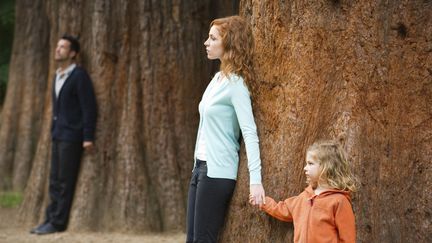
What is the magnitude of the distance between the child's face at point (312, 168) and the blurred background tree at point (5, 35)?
10128 mm

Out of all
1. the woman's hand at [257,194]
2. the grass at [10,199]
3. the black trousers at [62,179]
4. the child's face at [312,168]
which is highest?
the child's face at [312,168]

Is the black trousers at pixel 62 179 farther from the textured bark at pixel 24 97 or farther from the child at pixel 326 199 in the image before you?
the child at pixel 326 199

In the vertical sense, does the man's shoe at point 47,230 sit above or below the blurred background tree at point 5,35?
below

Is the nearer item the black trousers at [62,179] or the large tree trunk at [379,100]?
the large tree trunk at [379,100]

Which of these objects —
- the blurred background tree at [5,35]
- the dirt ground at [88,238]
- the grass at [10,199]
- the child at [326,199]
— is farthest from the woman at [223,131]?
the blurred background tree at [5,35]

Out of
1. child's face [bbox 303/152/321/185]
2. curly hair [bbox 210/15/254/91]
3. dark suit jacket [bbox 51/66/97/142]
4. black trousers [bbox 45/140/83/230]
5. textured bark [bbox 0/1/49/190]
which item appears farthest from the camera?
textured bark [bbox 0/1/49/190]

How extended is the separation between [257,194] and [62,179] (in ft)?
13.5

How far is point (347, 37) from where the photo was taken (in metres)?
4.57

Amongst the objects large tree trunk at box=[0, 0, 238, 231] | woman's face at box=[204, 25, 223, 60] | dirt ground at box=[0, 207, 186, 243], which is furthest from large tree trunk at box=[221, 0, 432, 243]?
large tree trunk at box=[0, 0, 238, 231]

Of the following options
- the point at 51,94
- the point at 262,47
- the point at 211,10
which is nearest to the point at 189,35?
the point at 211,10

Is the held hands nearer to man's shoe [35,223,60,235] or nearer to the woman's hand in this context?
man's shoe [35,223,60,235]

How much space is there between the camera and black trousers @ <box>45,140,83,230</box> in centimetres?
817

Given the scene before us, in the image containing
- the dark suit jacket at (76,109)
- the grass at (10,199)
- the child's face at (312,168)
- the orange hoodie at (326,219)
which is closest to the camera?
the orange hoodie at (326,219)

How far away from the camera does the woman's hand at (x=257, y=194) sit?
4.54 m
